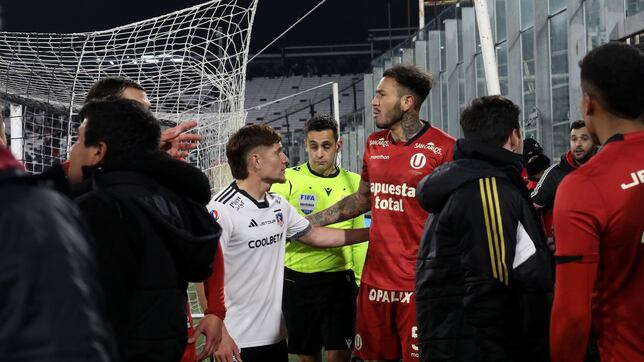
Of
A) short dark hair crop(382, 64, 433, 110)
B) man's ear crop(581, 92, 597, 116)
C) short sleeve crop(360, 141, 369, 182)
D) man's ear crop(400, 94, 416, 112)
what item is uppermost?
short dark hair crop(382, 64, 433, 110)

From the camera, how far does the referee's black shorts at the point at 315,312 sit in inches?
247

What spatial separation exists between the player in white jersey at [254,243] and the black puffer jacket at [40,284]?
11.7 feet

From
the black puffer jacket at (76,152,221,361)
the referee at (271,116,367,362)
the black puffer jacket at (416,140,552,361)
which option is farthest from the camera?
the referee at (271,116,367,362)

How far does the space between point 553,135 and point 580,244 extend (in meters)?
14.5

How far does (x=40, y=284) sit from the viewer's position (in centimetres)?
97

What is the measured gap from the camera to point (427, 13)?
5200 cm

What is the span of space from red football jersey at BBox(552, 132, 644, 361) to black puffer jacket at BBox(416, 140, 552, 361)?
0.87m

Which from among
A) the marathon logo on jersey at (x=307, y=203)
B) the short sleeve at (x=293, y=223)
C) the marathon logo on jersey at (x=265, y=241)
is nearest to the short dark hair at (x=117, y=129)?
the marathon logo on jersey at (x=265, y=241)

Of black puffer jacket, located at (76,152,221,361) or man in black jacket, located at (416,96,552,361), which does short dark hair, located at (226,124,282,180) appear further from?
black puffer jacket, located at (76,152,221,361)

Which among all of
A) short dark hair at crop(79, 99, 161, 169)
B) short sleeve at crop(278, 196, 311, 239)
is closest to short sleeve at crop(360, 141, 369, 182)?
short sleeve at crop(278, 196, 311, 239)

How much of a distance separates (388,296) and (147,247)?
270 cm

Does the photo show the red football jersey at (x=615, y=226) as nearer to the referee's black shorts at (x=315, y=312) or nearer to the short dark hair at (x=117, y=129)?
the short dark hair at (x=117, y=129)

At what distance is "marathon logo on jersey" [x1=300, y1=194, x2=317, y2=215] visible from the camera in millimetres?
6621

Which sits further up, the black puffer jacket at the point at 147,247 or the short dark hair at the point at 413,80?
the short dark hair at the point at 413,80
